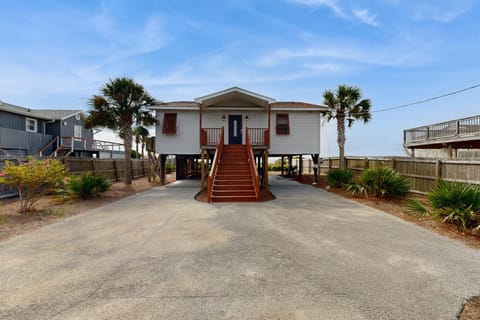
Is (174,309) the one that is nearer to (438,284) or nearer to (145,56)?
(438,284)

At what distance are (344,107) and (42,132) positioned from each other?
81.9ft

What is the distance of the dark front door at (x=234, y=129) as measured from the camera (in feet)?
44.5

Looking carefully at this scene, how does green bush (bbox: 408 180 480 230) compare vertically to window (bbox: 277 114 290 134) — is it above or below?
below

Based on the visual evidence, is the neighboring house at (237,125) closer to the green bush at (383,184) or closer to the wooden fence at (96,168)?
the wooden fence at (96,168)

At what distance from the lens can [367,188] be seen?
30.0 ft

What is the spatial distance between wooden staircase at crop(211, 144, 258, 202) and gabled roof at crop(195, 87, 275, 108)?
8.61 ft

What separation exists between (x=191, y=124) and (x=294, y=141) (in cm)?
605

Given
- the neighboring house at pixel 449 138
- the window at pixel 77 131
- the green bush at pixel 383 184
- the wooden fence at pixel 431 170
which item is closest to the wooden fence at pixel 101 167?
the window at pixel 77 131

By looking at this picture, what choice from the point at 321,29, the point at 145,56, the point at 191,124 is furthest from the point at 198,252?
the point at 321,29

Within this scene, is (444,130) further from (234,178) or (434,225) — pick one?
(234,178)

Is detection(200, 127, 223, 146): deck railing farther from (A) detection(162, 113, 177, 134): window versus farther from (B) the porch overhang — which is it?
(A) detection(162, 113, 177, 134): window

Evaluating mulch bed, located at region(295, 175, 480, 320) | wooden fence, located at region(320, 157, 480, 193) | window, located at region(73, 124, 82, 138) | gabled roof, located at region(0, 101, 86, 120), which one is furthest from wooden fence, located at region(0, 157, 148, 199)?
wooden fence, located at region(320, 157, 480, 193)

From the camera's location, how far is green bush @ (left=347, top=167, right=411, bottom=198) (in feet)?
28.4

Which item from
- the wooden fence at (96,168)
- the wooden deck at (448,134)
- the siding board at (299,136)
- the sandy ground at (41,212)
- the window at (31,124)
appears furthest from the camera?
the window at (31,124)
